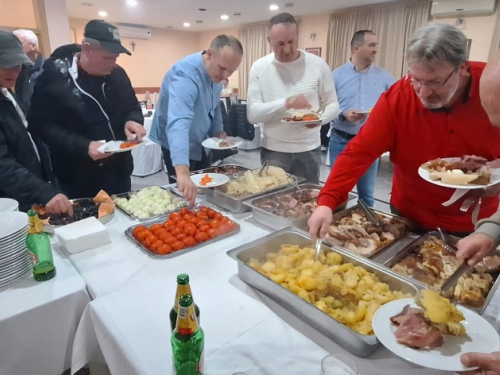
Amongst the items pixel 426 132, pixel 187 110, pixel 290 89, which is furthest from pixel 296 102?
pixel 426 132

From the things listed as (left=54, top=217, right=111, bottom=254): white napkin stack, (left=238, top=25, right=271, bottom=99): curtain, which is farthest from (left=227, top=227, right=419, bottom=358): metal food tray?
(left=238, top=25, right=271, bottom=99): curtain

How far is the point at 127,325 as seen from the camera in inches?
35.2

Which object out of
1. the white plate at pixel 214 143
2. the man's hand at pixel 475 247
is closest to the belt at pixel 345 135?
the white plate at pixel 214 143

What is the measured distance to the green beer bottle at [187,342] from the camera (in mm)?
685

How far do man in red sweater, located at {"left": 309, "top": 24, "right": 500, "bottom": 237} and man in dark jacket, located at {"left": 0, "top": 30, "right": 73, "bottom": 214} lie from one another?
111 centimetres

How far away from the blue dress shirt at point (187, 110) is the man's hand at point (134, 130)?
16 centimetres

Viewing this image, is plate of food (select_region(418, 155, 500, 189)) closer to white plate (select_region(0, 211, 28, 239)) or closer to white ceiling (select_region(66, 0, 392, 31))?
white plate (select_region(0, 211, 28, 239))

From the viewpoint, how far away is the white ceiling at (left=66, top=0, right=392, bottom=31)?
5941 mm

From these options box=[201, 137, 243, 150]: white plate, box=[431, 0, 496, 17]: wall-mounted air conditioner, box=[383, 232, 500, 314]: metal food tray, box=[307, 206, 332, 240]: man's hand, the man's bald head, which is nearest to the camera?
the man's bald head

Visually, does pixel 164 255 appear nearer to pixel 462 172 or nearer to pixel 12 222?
pixel 12 222

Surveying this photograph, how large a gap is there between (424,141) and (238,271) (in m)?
0.85

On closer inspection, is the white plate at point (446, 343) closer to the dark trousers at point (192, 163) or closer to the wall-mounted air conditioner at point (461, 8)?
the dark trousers at point (192, 163)

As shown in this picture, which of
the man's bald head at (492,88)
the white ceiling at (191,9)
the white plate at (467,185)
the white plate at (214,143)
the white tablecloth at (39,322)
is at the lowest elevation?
the white tablecloth at (39,322)

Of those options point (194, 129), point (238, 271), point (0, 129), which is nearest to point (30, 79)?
point (0, 129)
